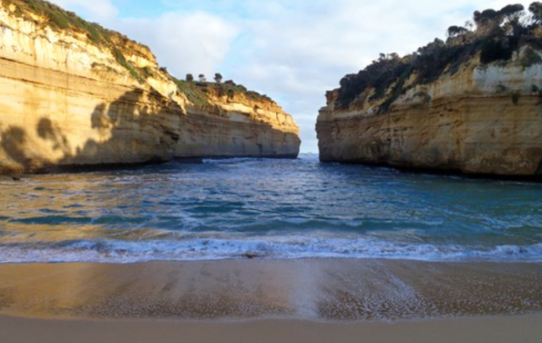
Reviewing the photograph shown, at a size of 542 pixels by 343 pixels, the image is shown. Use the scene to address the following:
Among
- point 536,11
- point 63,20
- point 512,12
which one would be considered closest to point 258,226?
point 63,20

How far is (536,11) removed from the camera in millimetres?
18109

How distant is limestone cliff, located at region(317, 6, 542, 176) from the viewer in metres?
16.1

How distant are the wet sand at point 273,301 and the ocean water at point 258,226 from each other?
1.77 ft

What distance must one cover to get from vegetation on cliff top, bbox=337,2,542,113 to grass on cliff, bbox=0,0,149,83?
1925cm

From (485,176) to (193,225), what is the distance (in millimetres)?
16129

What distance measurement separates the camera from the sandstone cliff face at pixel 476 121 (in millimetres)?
16078

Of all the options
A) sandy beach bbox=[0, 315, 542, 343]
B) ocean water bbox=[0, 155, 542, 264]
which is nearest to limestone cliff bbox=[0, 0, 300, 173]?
ocean water bbox=[0, 155, 542, 264]

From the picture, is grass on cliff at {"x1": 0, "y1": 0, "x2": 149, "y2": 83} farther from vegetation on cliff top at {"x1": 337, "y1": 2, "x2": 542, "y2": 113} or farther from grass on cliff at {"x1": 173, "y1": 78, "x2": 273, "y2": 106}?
→ vegetation on cliff top at {"x1": 337, "y1": 2, "x2": 542, "y2": 113}

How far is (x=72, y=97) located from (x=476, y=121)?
67.8 feet

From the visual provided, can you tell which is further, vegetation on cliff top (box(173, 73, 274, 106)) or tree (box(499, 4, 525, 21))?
vegetation on cliff top (box(173, 73, 274, 106))

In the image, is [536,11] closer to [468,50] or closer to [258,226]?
[468,50]

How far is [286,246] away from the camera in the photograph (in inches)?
219

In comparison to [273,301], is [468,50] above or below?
above

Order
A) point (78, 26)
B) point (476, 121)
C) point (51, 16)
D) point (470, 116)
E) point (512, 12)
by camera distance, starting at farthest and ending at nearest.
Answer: point (512, 12)
point (78, 26)
point (51, 16)
point (470, 116)
point (476, 121)
